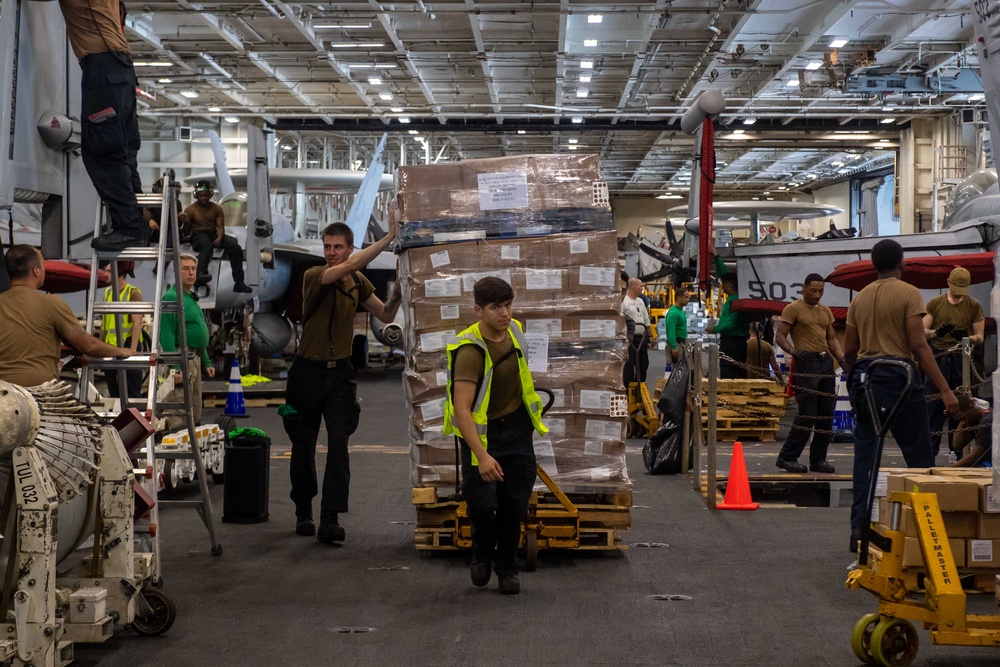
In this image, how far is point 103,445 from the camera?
434 centimetres

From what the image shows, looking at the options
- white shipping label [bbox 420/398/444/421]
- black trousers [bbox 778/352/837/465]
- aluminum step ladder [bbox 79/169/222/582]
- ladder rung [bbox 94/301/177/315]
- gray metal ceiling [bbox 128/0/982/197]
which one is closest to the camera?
aluminum step ladder [bbox 79/169/222/582]

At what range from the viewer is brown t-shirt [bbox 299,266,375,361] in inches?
263

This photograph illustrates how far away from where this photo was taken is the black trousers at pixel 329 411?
6.65 meters

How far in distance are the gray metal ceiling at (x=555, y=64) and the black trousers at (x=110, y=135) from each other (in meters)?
14.0

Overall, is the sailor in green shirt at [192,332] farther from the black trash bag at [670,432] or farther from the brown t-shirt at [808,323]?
the brown t-shirt at [808,323]

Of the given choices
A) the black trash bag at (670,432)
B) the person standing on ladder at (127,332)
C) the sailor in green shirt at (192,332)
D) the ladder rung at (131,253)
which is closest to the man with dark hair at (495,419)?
the ladder rung at (131,253)

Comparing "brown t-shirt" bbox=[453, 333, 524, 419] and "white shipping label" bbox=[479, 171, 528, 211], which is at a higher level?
"white shipping label" bbox=[479, 171, 528, 211]

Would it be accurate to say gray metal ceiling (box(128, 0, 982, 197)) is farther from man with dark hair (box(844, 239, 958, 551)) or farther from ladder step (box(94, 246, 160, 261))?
ladder step (box(94, 246, 160, 261))

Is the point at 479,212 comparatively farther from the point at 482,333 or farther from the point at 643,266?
the point at 643,266

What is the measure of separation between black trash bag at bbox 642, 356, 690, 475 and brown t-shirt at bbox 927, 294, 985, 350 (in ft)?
8.91

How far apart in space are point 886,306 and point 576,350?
1.80 metres

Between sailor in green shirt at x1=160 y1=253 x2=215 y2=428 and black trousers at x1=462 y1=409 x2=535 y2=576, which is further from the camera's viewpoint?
sailor in green shirt at x1=160 y1=253 x2=215 y2=428

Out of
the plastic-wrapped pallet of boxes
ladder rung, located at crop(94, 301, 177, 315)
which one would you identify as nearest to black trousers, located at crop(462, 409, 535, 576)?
the plastic-wrapped pallet of boxes

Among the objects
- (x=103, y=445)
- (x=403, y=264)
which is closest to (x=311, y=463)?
(x=403, y=264)
